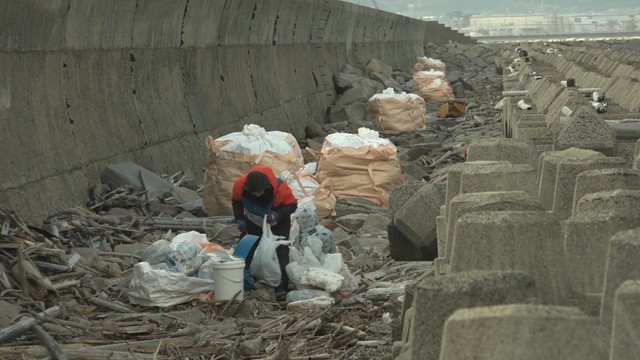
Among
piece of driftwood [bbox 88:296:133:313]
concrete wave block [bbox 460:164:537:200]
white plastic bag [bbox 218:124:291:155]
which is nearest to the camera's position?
concrete wave block [bbox 460:164:537:200]

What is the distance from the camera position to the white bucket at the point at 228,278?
30.9 ft

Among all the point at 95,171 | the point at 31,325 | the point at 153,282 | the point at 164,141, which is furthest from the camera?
the point at 164,141

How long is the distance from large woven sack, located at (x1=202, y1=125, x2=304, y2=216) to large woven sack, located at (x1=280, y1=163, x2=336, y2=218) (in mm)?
196

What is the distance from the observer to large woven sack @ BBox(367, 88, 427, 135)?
83.3 feet

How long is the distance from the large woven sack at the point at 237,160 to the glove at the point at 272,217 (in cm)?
330

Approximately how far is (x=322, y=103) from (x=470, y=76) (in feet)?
96.9

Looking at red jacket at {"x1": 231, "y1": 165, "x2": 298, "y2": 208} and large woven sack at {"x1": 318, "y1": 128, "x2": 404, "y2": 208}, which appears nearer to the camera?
red jacket at {"x1": 231, "y1": 165, "x2": 298, "y2": 208}

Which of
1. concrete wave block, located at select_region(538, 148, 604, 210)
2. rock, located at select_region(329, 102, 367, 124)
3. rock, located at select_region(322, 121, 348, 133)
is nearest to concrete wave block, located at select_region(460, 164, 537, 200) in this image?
concrete wave block, located at select_region(538, 148, 604, 210)

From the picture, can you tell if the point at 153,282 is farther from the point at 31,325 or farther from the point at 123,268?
the point at 31,325

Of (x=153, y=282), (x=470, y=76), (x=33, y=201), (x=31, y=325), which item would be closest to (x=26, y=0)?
(x=33, y=201)

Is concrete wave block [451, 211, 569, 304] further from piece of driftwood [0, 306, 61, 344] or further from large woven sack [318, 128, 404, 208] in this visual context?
large woven sack [318, 128, 404, 208]

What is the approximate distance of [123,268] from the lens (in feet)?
33.9

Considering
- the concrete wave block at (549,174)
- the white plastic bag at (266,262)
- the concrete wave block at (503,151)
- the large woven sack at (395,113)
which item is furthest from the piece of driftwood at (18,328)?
the large woven sack at (395,113)

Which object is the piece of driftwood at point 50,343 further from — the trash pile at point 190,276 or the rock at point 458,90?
the rock at point 458,90
